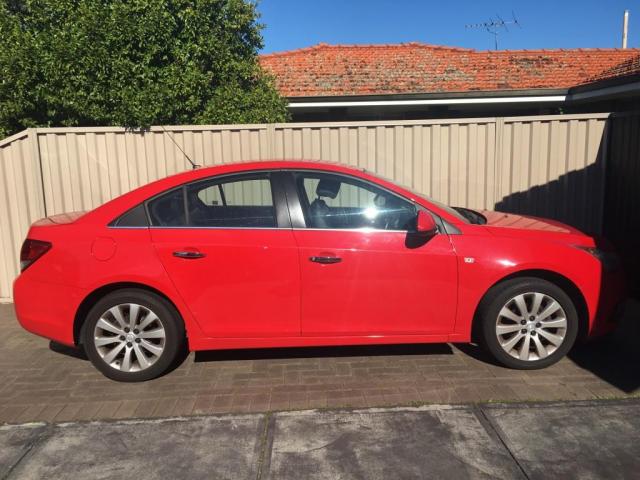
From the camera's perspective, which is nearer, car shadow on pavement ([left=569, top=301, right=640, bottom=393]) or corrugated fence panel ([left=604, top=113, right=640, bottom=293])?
car shadow on pavement ([left=569, top=301, right=640, bottom=393])

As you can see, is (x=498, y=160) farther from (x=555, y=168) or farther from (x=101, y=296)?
(x=101, y=296)

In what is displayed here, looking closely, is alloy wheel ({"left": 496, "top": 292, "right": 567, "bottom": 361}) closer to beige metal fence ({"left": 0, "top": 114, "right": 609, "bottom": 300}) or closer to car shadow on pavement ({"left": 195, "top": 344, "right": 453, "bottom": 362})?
car shadow on pavement ({"left": 195, "top": 344, "right": 453, "bottom": 362})

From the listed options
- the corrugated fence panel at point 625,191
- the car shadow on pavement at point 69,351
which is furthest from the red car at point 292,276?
the corrugated fence panel at point 625,191

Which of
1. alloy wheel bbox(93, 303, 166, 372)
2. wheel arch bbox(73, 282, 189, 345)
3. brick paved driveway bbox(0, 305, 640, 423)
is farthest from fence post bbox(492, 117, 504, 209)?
alloy wheel bbox(93, 303, 166, 372)

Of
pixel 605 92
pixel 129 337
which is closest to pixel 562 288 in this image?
pixel 129 337

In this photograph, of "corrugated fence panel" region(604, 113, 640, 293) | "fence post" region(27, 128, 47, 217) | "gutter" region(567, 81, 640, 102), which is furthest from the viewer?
A: "gutter" region(567, 81, 640, 102)

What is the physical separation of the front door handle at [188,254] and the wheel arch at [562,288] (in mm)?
2157

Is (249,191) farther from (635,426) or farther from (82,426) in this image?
(635,426)

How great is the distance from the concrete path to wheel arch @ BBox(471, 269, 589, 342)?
0.73m

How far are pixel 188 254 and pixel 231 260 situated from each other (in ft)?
1.06

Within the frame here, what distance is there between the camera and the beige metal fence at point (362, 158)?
6.42 metres

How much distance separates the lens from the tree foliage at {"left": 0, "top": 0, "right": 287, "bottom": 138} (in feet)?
20.5

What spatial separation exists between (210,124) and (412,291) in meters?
3.92

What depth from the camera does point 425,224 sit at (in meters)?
3.91
